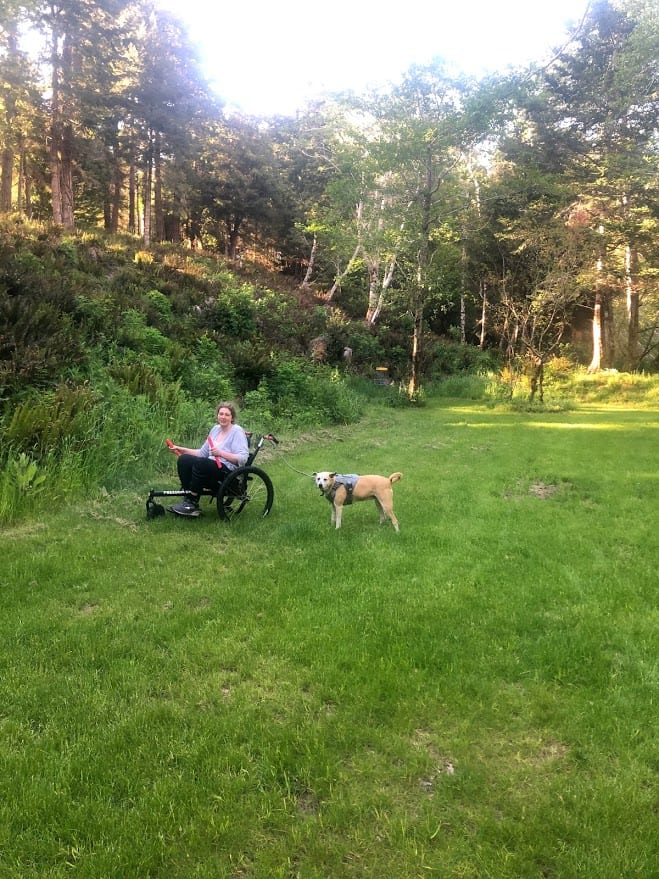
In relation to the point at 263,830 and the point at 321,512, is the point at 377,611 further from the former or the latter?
the point at 321,512

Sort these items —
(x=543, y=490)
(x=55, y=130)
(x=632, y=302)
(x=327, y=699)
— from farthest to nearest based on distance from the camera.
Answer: (x=632, y=302) → (x=55, y=130) → (x=543, y=490) → (x=327, y=699)

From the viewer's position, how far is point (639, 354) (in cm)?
2259

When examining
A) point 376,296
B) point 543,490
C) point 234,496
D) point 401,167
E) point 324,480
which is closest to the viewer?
point 324,480

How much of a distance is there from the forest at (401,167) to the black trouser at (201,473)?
8.50 m

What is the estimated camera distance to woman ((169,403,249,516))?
528 centimetres

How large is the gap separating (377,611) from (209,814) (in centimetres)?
178

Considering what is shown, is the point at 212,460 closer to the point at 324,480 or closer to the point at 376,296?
the point at 324,480

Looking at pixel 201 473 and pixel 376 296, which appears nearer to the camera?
pixel 201 473

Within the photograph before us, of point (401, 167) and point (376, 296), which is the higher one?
point (401, 167)

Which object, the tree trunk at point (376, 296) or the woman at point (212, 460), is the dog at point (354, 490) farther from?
the tree trunk at point (376, 296)

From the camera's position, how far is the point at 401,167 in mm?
15398

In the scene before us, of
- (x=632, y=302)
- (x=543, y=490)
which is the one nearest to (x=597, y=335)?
(x=632, y=302)

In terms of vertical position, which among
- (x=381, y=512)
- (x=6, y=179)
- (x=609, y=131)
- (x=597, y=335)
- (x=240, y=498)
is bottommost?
(x=381, y=512)

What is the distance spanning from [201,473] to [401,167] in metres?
13.5
